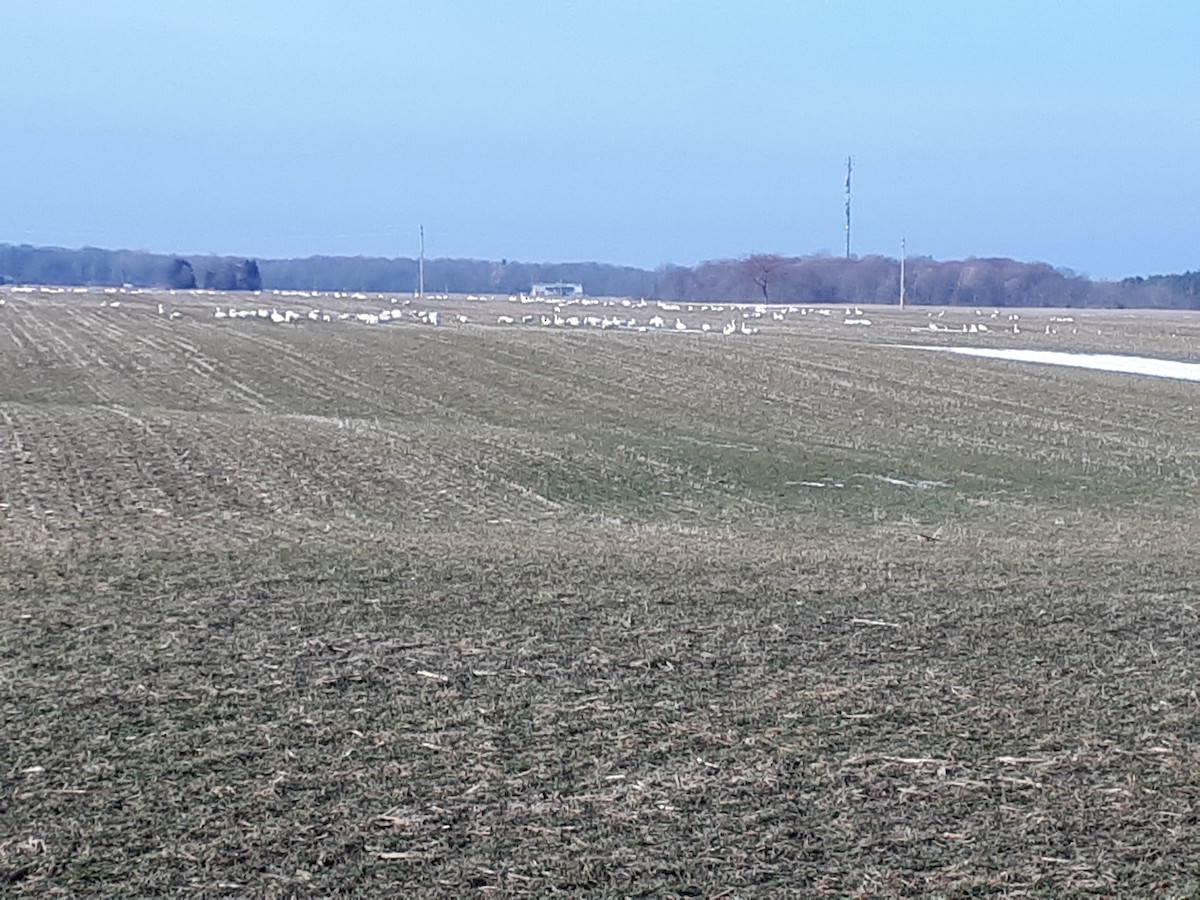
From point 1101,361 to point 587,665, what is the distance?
36724 millimetres

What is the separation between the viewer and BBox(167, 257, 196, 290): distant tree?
458ft

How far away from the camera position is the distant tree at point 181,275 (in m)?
140

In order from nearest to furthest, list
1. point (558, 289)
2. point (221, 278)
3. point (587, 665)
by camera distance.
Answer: point (587, 665) → point (221, 278) → point (558, 289)

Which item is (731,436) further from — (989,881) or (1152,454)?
(989,881)

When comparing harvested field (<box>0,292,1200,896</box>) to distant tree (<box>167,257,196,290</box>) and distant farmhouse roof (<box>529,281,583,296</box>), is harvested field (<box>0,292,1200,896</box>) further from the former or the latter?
distant farmhouse roof (<box>529,281,583,296</box>)

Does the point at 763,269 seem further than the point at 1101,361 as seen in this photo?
Yes

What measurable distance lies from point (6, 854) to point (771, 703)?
12.6 ft

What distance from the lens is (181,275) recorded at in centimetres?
14175

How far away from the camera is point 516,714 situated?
292 inches

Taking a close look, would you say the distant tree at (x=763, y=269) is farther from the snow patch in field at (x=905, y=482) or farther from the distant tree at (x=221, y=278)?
the snow patch in field at (x=905, y=482)

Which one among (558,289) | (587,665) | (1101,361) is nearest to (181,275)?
(558,289)

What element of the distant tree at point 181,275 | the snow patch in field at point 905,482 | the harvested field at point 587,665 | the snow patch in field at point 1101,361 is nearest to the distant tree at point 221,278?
the distant tree at point 181,275

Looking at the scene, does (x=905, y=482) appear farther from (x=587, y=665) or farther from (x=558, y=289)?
(x=558, y=289)

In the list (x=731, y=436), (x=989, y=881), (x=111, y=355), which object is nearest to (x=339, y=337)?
(x=111, y=355)
